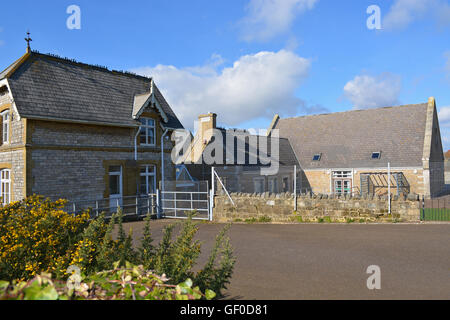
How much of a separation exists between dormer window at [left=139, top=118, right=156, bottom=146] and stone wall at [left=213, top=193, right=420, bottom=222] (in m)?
6.18

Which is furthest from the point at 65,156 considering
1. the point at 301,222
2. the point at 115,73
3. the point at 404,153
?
the point at 404,153

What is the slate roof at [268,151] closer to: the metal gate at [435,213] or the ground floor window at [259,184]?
the ground floor window at [259,184]

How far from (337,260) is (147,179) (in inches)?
529

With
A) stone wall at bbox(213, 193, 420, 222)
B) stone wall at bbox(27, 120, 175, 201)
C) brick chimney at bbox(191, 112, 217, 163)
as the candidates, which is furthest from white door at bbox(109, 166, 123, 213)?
brick chimney at bbox(191, 112, 217, 163)

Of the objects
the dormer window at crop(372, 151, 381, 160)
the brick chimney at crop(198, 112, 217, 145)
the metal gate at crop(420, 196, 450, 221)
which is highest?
the brick chimney at crop(198, 112, 217, 145)

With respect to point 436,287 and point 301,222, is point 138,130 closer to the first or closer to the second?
point 301,222

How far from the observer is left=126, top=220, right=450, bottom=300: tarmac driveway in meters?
6.01

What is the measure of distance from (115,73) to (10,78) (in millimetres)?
6246

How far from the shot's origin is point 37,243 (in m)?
4.94

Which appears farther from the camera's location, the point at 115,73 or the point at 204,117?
the point at 204,117

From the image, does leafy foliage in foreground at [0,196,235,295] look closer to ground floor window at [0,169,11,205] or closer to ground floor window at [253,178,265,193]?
ground floor window at [0,169,11,205]

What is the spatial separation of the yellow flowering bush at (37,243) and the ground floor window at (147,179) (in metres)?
13.3

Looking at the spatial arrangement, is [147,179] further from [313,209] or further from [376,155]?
[376,155]
